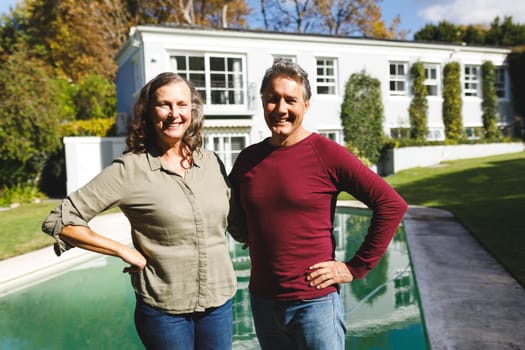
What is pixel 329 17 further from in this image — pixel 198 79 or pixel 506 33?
pixel 198 79

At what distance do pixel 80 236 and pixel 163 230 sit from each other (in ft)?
1.32

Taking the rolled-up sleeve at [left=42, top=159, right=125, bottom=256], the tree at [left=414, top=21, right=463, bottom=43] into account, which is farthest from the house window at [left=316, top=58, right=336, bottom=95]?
the tree at [left=414, top=21, right=463, bottom=43]

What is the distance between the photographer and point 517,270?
5637 mm

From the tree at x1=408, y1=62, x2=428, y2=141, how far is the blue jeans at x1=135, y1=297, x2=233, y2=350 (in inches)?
801

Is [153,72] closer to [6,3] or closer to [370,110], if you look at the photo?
[370,110]

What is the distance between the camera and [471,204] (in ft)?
36.6

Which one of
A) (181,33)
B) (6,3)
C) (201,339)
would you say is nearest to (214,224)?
(201,339)

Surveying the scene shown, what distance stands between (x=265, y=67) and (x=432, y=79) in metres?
9.13

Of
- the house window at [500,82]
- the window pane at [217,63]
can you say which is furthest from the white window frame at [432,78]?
the window pane at [217,63]

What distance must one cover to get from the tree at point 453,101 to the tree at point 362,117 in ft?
13.8

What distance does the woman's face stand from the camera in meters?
2.29

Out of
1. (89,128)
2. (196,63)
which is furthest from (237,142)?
(89,128)

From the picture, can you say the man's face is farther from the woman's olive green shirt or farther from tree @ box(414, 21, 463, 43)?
tree @ box(414, 21, 463, 43)

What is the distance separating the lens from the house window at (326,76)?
64.4 feet
